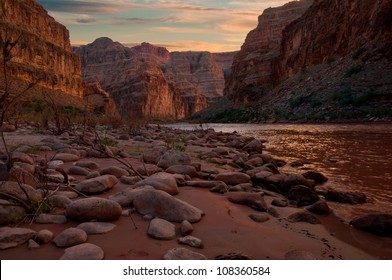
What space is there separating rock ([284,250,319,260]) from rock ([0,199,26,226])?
2220mm

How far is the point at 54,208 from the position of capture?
323 centimetres

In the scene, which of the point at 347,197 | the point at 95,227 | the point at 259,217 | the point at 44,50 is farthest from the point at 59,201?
the point at 44,50

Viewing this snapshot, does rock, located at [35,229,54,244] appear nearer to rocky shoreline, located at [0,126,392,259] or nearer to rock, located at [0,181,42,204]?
rocky shoreline, located at [0,126,392,259]

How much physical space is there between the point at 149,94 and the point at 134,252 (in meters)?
170

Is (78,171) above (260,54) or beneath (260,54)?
beneath

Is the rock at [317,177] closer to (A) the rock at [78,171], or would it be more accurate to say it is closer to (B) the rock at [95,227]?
(A) the rock at [78,171]

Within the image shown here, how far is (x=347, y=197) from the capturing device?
4418 millimetres

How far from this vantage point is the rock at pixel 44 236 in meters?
2.49

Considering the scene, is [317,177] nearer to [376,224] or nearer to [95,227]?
[376,224]

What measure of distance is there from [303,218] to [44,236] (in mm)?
2554

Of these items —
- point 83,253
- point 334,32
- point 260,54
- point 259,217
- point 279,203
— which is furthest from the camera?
point 260,54

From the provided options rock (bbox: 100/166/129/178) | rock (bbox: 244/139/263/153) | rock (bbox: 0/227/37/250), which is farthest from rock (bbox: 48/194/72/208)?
rock (bbox: 244/139/263/153)

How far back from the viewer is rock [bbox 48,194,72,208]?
3.29 m
